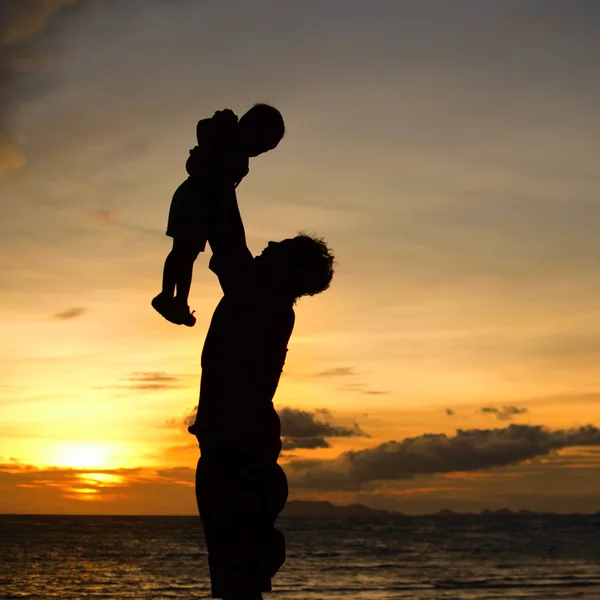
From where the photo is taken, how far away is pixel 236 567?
5480mm

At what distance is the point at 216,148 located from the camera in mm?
5703

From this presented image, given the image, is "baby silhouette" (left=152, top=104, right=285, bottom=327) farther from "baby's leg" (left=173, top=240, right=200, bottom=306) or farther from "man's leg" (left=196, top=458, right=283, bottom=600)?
"man's leg" (left=196, top=458, right=283, bottom=600)

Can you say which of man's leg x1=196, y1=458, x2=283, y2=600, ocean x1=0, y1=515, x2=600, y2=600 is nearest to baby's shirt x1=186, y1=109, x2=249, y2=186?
man's leg x1=196, y1=458, x2=283, y2=600

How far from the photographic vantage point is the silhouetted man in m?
5.50

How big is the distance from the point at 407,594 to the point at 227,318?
108 feet

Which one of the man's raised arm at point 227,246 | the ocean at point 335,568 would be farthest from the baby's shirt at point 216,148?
the ocean at point 335,568

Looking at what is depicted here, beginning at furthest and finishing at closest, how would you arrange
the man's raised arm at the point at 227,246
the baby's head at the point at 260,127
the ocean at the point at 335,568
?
1. the ocean at the point at 335,568
2. the baby's head at the point at 260,127
3. the man's raised arm at the point at 227,246

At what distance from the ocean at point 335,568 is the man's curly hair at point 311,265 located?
97.8 ft

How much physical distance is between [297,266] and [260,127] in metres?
0.87

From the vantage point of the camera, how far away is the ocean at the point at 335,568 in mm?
37812

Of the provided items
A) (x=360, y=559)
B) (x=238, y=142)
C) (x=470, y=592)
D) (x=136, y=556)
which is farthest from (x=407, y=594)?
(x=238, y=142)

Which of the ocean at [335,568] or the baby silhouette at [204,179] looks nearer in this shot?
the baby silhouette at [204,179]

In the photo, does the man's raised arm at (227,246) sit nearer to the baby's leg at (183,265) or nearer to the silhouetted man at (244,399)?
the silhouetted man at (244,399)

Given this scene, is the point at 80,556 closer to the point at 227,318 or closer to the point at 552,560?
the point at 552,560
